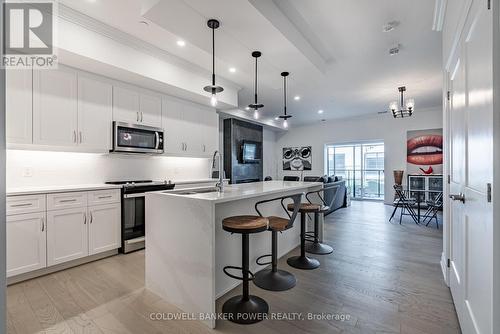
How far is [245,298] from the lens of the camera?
6.59 feet

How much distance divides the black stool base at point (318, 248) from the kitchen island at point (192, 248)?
4.32 ft

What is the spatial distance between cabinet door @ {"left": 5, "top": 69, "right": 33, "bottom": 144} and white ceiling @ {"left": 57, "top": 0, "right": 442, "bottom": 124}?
3.23 feet

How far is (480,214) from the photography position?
127 centimetres

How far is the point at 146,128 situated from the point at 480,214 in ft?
13.2

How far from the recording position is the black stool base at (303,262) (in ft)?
9.18

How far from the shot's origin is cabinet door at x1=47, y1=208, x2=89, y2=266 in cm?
268

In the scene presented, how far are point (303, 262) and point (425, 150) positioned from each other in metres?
6.23

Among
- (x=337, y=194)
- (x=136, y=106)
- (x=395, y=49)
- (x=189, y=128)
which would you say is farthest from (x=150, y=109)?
(x=337, y=194)

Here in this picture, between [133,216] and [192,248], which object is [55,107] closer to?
[133,216]

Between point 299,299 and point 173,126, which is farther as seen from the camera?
point 173,126

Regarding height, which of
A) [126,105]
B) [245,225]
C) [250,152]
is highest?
[126,105]

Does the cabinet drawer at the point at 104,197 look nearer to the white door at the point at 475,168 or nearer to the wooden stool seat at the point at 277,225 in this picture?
the wooden stool seat at the point at 277,225

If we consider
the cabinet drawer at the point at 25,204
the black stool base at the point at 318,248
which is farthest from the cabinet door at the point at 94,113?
the black stool base at the point at 318,248

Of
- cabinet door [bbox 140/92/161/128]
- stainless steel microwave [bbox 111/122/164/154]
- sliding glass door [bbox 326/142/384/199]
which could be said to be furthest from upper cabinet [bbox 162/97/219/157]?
sliding glass door [bbox 326/142/384/199]
